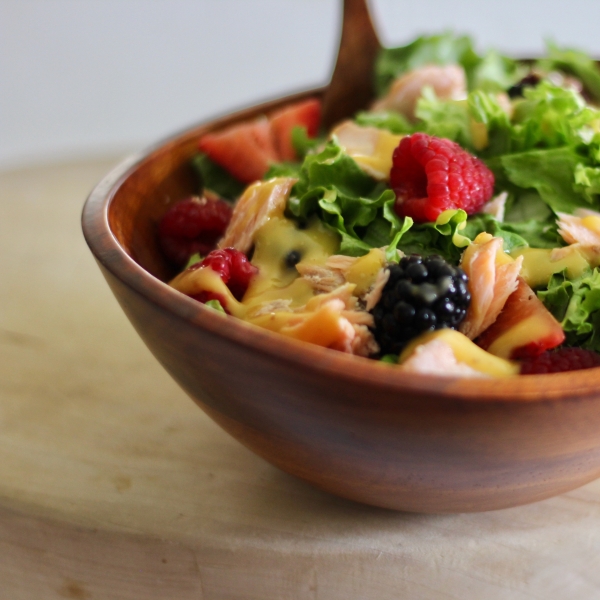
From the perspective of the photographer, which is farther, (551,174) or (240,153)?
(240,153)

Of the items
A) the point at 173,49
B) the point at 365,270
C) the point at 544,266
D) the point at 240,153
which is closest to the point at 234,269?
the point at 365,270

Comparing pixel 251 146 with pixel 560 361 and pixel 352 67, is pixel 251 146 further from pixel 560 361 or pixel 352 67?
pixel 560 361

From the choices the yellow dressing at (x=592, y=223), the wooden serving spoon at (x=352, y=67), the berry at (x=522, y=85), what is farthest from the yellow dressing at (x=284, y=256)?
the wooden serving spoon at (x=352, y=67)

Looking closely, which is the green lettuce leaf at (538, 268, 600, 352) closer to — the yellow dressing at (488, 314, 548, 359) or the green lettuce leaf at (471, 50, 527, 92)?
the yellow dressing at (488, 314, 548, 359)

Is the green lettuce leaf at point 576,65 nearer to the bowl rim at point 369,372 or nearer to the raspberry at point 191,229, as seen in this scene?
the raspberry at point 191,229

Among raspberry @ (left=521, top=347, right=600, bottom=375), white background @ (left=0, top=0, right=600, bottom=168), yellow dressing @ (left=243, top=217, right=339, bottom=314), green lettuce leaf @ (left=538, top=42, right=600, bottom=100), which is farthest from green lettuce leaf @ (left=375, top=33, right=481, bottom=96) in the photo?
white background @ (left=0, top=0, right=600, bottom=168)

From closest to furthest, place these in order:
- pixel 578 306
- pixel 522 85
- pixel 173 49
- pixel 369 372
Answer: pixel 369 372
pixel 578 306
pixel 522 85
pixel 173 49
